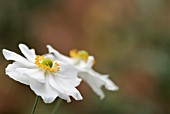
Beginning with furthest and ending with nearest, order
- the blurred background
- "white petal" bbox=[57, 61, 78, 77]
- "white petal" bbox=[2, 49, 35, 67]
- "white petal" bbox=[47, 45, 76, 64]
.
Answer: the blurred background → "white petal" bbox=[47, 45, 76, 64] → "white petal" bbox=[57, 61, 78, 77] → "white petal" bbox=[2, 49, 35, 67]

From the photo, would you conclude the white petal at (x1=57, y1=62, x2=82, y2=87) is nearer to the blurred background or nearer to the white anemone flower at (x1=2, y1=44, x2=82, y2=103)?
the white anemone flower at (x1=2, y1=44, x2=82, y2=103)

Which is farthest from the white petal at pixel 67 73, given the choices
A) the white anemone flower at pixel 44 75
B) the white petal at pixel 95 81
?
the white petal at pixel 95 81

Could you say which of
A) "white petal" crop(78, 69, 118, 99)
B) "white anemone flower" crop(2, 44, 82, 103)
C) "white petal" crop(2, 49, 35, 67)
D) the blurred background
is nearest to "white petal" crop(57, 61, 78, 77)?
"white anemone flower" crop(2, 44, 82, 103)

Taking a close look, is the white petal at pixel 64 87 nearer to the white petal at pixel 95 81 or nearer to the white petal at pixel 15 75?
the white petal at pixel 15 75

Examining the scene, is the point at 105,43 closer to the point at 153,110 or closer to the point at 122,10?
the point at 122,10

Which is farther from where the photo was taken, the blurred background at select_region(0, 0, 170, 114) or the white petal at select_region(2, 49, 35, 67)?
the blurred background at select_region(0, 0, 170, 114)

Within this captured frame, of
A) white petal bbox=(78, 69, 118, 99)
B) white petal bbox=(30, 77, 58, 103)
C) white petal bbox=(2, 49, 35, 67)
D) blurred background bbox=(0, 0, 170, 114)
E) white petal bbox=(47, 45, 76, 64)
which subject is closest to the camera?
white petal bbox=(30, 77, 58, 103)
